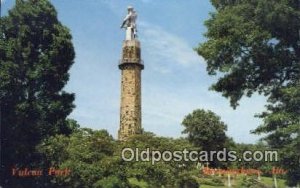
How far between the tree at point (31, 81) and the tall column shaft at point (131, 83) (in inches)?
803

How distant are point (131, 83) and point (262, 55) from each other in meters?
38.2

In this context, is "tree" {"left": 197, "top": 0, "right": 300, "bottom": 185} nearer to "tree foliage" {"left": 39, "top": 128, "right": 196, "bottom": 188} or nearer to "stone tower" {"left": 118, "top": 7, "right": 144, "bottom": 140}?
"tree foliage" {"left": 39, "top": 128, "right": 196, "bottom": 188}

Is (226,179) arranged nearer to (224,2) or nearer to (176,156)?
(176,156)

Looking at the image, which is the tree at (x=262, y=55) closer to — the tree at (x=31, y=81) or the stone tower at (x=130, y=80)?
the tree at (x=31, y=81)

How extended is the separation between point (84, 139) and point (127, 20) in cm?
2969

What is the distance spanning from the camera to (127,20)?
64.3 metres

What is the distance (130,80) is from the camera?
62.9 m

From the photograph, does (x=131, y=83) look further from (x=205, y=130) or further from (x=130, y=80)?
(x=205, y=130)

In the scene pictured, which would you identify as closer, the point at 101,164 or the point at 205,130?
the point at 101,164

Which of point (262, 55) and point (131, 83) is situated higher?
point (131, 83)

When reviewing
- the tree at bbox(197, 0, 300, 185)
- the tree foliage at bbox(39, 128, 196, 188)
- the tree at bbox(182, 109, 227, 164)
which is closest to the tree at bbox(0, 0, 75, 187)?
the tree foliage at bbox(39, 128, 196, 188)

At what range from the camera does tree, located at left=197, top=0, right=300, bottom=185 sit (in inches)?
937

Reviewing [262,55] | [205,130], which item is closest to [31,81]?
[262,55]

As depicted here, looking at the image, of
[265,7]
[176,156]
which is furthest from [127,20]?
[265,7]
